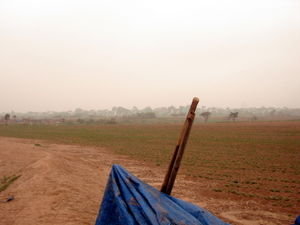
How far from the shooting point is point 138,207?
3.44 m

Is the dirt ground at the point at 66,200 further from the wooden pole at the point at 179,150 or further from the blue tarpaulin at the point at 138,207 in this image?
the wooden pole at the point at 179,150

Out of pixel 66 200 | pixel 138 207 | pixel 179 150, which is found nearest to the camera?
pixel 138 207

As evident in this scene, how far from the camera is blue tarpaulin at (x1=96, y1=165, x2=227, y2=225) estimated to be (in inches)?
133

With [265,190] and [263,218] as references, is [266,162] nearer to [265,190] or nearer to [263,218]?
[265,190]

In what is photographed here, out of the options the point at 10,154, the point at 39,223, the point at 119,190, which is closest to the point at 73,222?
the point at 39,223

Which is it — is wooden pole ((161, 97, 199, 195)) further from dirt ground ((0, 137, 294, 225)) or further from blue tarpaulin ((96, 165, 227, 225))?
dirt ground ((0, 137, 294, 225))

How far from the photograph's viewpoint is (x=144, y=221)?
331 centimetres

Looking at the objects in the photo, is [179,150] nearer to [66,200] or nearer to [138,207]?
[138,207]

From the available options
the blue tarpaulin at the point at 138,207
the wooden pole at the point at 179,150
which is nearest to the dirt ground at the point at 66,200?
the blue tarpaulin at the point at 138,207

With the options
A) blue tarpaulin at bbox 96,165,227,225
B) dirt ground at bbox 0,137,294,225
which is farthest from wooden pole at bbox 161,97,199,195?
dirt ground at bbox 0,137,294,225

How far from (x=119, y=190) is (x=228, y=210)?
5126 mm

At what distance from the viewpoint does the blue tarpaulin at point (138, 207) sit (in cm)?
337

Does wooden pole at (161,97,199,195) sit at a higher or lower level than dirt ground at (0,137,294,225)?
higher

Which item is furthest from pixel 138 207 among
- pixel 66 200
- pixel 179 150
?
pixel 66 200
